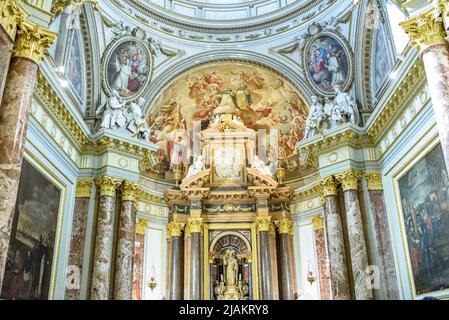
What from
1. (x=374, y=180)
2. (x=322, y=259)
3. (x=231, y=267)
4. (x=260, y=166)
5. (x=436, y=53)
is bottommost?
(x=231, y=267)

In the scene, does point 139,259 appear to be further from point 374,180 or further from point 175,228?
point 374,180

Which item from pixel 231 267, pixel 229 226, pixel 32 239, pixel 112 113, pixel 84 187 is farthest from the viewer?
pixel 229 226

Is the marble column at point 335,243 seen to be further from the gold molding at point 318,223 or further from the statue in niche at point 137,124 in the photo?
the statue in niche at point 137,124

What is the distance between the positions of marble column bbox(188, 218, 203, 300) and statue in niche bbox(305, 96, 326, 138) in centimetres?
580

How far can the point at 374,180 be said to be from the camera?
1368cm

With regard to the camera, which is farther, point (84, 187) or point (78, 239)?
point (84, 187)

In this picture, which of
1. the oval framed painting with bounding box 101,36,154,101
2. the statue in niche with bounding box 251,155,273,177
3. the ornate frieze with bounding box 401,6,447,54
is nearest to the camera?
the ornate frieze with bounding box 401,6,447,54

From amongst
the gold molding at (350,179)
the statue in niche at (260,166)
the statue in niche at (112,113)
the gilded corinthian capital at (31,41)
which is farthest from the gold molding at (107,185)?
the gold molding at (350,179)

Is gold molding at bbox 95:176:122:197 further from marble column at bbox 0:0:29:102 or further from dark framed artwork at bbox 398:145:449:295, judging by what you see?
dark framed artwork at bbox 398:145:449:295

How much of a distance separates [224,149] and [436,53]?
37.9 feet

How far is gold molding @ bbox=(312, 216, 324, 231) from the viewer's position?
1653 cm

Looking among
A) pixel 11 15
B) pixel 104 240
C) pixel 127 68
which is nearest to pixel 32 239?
pixel 104 240

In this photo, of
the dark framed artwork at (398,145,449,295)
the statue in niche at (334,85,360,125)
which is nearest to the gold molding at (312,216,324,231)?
the statue in niche at (334,85,360,125)
